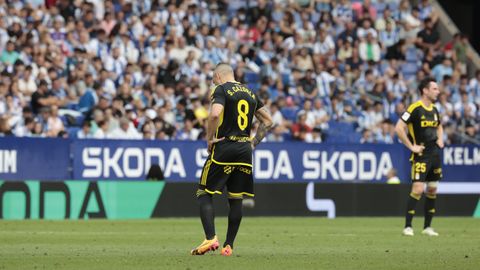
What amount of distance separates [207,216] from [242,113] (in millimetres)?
1282

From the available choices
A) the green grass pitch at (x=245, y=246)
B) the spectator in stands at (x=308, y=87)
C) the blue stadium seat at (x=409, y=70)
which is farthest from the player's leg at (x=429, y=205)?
the blue stadium seat at (x=409, y=70)

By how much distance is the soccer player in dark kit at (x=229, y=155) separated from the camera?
1321cm

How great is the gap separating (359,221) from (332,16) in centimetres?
1093

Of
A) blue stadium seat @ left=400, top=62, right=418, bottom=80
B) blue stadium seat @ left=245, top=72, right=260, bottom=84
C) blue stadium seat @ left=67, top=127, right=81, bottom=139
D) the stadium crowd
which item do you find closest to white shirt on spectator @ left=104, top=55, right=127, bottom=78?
the stadium crowd

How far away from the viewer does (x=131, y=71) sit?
27422 millimetres

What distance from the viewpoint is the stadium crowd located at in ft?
85.1

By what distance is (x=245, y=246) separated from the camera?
49.8 ft

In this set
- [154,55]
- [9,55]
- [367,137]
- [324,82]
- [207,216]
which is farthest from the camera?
[324,82]

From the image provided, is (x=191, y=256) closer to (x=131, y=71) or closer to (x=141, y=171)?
(x=141, y=171)

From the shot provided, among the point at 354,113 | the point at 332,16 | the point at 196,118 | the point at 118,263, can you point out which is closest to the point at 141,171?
the point at 196,118

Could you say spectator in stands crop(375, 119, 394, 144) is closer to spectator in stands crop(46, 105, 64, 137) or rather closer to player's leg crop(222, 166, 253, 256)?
spectator in stands crop(46, 105, 64, 137)

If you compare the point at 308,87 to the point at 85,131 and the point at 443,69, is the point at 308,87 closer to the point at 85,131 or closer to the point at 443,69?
the point at 443,69

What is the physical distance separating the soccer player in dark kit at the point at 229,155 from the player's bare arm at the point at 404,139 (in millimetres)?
5722

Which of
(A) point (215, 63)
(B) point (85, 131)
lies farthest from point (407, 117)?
(A) point (215, 63)
